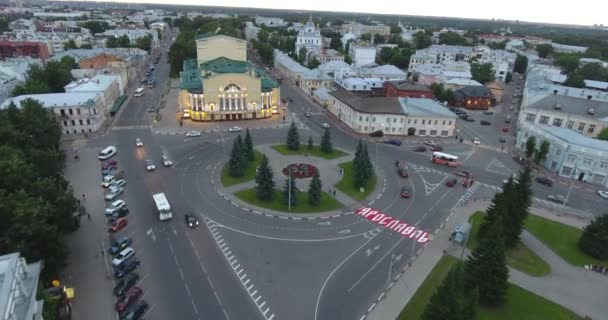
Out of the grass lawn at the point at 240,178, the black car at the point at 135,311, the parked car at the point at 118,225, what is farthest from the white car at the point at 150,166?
the black car at the point at 135,311

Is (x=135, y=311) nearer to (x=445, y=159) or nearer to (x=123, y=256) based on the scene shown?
(x=123, y=256)

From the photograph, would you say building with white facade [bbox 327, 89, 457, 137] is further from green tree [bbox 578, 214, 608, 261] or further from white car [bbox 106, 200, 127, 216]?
white car [bbox 106, 200, 127, 216]

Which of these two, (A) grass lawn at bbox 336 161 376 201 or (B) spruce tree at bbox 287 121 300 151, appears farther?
(B) spruce tree at bbox 287 121 300 151

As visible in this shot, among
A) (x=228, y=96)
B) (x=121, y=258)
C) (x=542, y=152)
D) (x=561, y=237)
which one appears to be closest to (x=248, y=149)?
(x=228, y=96)

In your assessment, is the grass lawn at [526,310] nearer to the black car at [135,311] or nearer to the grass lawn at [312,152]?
the black car at [135,311]

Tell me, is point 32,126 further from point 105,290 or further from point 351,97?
point 351,97

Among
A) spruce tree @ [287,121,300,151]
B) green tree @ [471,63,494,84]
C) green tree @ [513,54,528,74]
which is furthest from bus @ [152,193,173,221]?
green tree @ [513,54,528,74]
